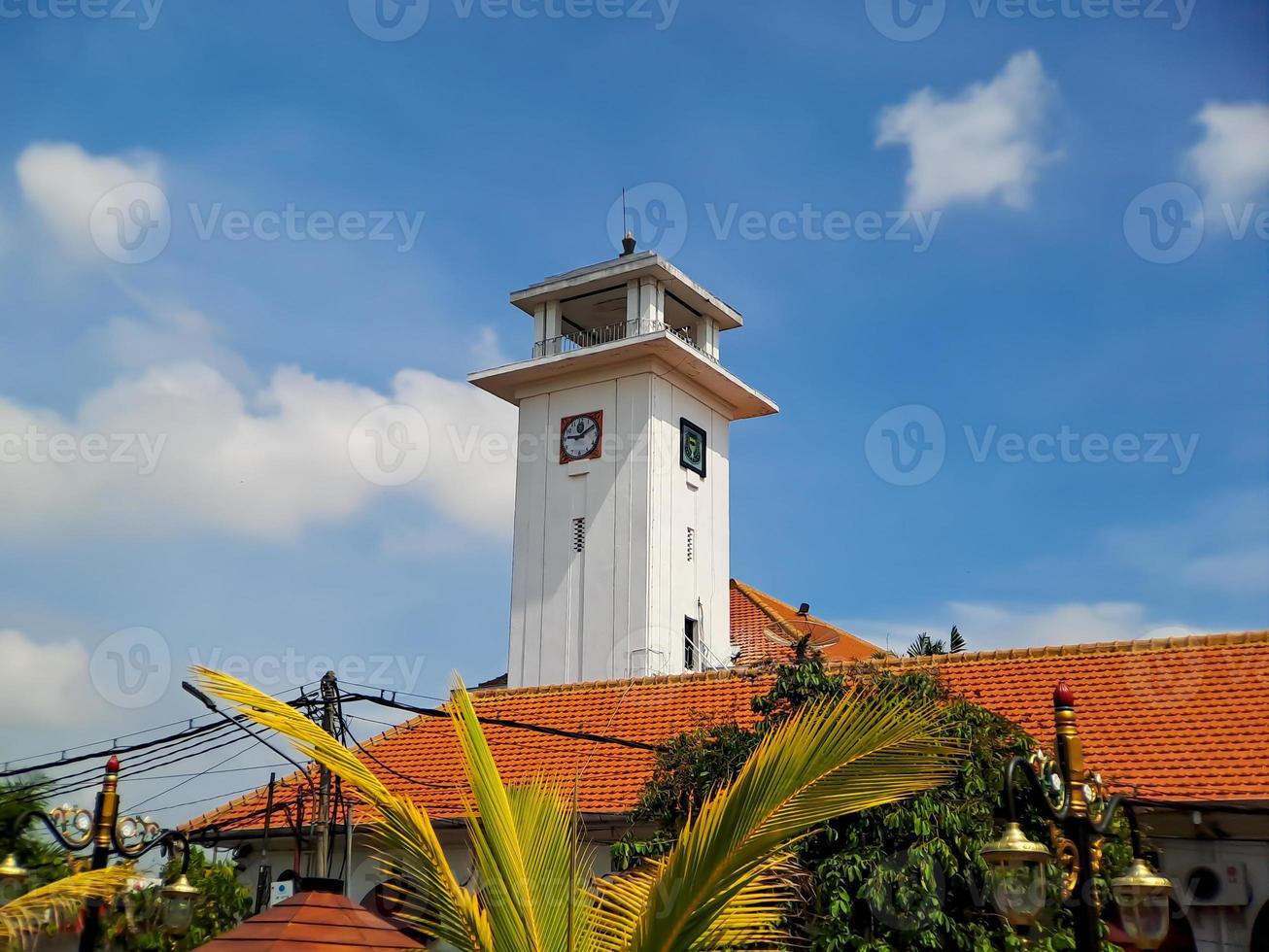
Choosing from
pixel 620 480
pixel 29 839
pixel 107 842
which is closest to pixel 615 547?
pixel 620 480

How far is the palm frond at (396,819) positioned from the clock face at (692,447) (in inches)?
877

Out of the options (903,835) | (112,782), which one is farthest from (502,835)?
(112,782)

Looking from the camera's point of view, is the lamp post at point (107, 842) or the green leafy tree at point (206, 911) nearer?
the lamp post at point (107, 842)

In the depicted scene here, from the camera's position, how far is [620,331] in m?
29.8

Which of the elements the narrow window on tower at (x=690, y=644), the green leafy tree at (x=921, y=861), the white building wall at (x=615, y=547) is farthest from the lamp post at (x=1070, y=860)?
the narrow window on tower at (x=690, y=644)

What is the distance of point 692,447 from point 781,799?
2348 centimetres

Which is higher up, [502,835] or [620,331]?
[620,331]

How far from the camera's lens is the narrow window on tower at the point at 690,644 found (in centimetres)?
2862

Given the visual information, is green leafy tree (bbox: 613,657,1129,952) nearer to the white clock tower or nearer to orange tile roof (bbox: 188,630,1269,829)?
orange tile roof (bbox: 188,630,1269,829)

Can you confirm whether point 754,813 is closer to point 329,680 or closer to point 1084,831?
point 1084,831

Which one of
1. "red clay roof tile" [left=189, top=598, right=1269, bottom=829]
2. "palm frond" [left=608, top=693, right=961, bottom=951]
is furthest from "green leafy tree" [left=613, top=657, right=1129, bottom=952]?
"palm frond" [left=608, top=693, right=961, bottom=951]

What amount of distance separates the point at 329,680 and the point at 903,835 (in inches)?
215

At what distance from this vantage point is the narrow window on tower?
2862 centimetres

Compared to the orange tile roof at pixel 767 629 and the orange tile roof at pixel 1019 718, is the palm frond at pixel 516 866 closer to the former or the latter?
the orange tile roof at pixel 1019 718
